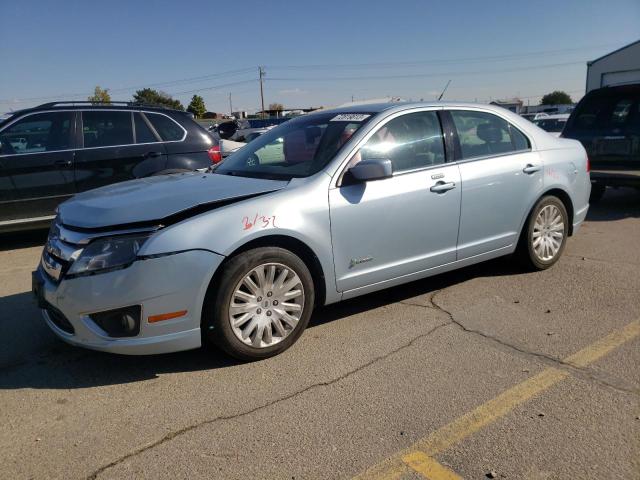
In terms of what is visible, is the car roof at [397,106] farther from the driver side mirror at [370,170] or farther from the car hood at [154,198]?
the car hood at [154,198]

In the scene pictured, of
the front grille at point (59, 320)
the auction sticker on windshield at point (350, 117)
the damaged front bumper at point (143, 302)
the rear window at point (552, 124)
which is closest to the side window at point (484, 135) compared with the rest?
the auction sticker on windshield at point (350, 117)

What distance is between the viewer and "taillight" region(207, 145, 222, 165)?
25.2ft

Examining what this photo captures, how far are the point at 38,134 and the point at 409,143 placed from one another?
497 centimetres

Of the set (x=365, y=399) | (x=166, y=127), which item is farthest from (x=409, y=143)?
(x=166, y=127)

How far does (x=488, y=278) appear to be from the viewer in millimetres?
5117

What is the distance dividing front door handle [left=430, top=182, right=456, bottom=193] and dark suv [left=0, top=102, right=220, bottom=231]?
13.8 feet

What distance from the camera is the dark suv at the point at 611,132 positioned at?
8078 millimetres

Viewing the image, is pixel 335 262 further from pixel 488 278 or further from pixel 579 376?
pixel 488 278

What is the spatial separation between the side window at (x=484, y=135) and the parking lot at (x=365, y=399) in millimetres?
1308

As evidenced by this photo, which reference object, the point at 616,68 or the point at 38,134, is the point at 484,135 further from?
the point at 616,68

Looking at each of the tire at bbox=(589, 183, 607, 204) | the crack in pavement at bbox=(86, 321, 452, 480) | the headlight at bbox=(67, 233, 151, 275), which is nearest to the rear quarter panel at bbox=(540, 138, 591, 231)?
the crack in pavement at bbox=(86, 321, 452, 480)

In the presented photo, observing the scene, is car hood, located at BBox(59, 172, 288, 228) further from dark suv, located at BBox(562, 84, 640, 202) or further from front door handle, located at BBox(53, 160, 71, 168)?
dark suv, located at BBox(562, 84, 640, 202)

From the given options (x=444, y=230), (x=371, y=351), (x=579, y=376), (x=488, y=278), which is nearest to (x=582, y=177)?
(x=488, y=278)

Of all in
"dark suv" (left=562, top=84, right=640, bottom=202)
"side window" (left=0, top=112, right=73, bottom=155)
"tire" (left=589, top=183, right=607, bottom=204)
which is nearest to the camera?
"side window" (left=0, top=112, right=73, bottom=155)
